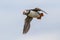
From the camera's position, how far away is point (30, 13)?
4.43 metres

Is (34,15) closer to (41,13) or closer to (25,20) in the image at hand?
(41,13)

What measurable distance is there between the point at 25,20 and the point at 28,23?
15 cm

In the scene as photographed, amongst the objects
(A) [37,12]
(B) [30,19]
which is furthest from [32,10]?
(B) [30,19]

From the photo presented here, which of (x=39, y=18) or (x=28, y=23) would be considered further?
(x=28, y=23)

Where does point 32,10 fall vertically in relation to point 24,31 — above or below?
above

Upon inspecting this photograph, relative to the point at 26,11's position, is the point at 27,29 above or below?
below

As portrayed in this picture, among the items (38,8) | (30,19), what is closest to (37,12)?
(38,8)

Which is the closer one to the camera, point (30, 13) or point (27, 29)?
point (30, 13)

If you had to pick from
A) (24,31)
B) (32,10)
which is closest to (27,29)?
(24,31)

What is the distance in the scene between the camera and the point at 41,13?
4.42 m

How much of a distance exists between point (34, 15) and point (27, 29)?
2.43 feet

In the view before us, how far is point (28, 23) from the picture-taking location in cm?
515

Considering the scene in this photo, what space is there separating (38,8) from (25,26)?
787 mm

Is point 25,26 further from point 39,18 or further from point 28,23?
point 39,18
